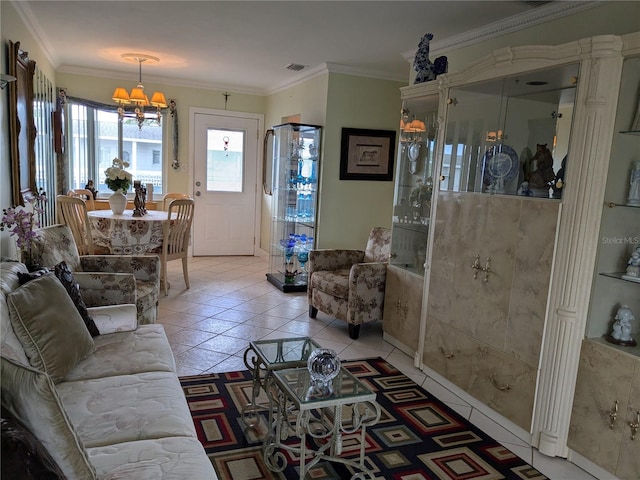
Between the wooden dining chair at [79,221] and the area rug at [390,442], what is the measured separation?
218 cm

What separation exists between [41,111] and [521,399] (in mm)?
4495

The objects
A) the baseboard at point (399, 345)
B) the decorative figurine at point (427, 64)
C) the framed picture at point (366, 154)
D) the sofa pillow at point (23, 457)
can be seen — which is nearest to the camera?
the sofa pillow at point (23, 457)

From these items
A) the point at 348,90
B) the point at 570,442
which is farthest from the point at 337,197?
the point at 570,442

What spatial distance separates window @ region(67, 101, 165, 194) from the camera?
609 centimetres

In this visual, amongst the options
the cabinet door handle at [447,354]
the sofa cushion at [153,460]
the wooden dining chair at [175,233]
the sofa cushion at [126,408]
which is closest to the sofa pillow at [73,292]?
the sofa cushion at [126,408]

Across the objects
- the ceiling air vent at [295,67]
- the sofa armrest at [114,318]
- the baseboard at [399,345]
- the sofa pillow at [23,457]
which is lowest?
the baseboard at [399,345]

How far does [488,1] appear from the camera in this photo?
2906 mm

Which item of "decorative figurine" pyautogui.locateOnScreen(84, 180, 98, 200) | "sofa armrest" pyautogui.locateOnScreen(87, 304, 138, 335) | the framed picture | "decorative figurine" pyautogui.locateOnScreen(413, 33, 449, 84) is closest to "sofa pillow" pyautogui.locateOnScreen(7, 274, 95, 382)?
"sofa armrest" pyautogui.locateOnScreen(87, 304, 138, 335)

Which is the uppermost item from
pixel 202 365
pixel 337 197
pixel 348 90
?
pixel 348 90

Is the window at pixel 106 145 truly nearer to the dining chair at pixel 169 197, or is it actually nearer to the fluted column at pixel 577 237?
the dining chair at pixel 169 197

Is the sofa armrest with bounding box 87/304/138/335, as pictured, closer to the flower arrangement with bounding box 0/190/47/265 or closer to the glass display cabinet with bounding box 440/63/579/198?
the flower arrangement with bounding box 0/190/47/265

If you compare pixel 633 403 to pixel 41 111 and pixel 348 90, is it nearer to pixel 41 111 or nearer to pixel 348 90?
pixel 348 90

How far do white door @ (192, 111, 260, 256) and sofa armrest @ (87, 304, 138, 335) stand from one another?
4356 millimetres

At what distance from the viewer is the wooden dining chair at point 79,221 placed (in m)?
4.37
